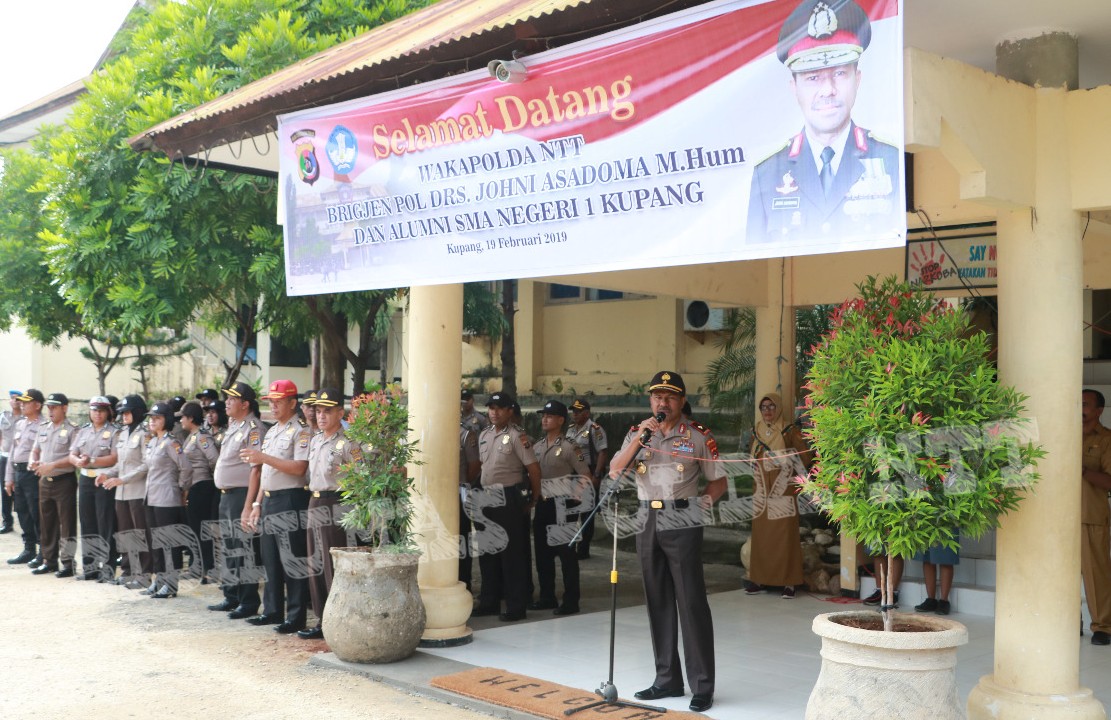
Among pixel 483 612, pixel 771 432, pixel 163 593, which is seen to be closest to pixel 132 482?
pixel 163 593

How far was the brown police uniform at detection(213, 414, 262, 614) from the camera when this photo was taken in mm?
8438

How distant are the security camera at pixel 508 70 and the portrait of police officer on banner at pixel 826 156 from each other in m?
1.59

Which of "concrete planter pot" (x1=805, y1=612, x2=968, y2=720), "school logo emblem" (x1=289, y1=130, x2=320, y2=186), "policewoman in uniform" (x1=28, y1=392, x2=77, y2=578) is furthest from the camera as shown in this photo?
"policewoman in uniform" (x1=28, y1=392, x2=77, y2=578)

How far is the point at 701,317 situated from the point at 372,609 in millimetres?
9758

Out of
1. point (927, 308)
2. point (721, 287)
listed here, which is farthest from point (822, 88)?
point (721, 287)

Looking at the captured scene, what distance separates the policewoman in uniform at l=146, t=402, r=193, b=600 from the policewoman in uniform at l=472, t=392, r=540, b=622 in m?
2.85

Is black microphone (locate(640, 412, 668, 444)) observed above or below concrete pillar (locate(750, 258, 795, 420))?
below

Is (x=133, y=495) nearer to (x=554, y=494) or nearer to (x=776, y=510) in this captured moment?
(x=554, y=494)

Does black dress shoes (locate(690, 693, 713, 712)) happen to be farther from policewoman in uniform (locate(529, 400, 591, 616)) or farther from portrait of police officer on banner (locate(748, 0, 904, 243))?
policewoman in uniform (locate(529, 400, 591, 616))

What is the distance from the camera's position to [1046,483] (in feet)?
15.8

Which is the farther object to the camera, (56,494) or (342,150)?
(56,494)

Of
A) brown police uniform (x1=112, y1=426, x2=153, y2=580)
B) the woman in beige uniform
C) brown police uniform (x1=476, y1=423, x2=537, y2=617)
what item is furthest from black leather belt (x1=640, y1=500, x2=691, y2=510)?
brown police uniform (x1=112, y1=426, x2=153, y2=580)

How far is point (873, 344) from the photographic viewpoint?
14.8ft

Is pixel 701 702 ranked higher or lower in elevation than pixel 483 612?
higher
